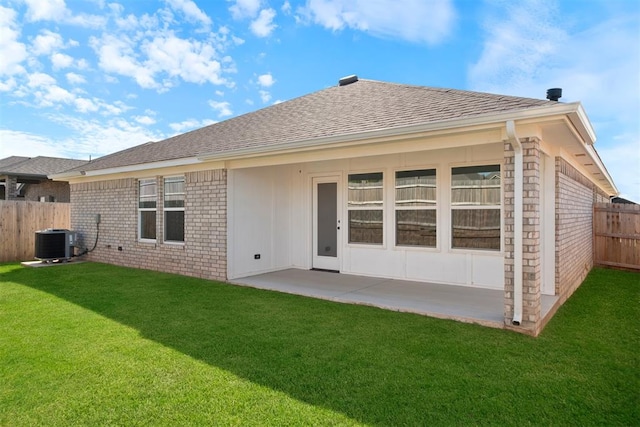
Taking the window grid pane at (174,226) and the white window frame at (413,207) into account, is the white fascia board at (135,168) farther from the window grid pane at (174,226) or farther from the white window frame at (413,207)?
the white window frame at (413,207)

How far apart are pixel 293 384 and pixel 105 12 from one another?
393 inches

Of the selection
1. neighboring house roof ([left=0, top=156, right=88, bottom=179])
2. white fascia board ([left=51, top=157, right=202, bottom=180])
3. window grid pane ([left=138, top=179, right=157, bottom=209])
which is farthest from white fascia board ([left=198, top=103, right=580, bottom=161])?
neighboring house roof ([left=0, top=156, right=88, bottom=179])

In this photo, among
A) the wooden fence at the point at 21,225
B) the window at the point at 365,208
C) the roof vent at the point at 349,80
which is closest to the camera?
the window at the point at 365,208

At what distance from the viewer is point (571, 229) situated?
7543 mm

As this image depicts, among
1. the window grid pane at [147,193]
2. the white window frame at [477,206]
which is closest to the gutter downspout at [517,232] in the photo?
the white window frame at [477,206]

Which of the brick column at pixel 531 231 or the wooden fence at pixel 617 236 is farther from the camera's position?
the wooden fence at pixel 617 236

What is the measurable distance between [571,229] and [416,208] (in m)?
3.25

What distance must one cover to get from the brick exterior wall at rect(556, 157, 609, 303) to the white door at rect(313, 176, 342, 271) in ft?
14.7

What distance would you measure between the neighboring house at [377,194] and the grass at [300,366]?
0.95 metres

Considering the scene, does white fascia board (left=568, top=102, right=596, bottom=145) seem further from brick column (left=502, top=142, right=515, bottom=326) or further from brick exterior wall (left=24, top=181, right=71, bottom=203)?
brick exterior wall (left=24, top=181, right=71, bottom=203)

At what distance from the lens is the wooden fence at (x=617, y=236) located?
10.4 meters

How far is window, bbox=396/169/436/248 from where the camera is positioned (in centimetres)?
742

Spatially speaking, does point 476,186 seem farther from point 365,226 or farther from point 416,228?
point 365,226

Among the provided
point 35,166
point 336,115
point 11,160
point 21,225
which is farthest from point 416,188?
point 11,160
